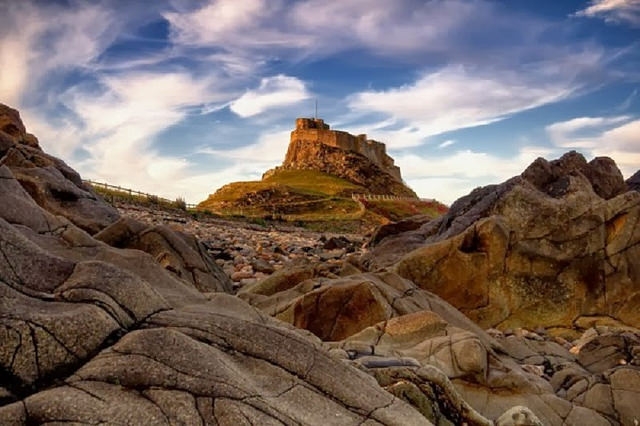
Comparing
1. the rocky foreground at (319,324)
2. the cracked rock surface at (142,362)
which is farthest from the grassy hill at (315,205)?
the cracked rock surface at (142,362)

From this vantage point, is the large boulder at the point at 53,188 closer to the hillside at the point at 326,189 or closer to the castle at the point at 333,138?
the hillside at the point at 326,189

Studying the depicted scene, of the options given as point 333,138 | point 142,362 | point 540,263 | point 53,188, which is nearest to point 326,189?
point 333,138

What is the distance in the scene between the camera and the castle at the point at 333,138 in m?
125

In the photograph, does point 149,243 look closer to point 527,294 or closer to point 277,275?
point 277,275

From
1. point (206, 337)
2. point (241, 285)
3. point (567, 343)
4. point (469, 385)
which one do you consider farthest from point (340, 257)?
point (206, 337)

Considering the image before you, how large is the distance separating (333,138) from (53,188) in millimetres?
110217

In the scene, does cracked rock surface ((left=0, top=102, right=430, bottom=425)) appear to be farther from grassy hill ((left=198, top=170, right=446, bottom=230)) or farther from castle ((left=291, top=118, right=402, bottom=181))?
castle ((left=291, top=118, right=402, bottom=181))

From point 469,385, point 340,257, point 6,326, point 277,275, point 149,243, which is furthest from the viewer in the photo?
point 340,257

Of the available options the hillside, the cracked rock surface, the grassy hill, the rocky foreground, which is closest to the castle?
the hillside

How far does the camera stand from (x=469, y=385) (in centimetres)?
853

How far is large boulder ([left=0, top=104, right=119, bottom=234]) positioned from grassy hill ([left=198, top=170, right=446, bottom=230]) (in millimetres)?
40502

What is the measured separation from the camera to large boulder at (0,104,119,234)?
15.0 metres

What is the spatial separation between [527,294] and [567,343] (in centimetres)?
260

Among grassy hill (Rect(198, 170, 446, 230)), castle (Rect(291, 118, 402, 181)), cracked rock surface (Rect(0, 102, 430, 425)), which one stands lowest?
cracked rock surface (Rect(0, 102, 430, 425))
